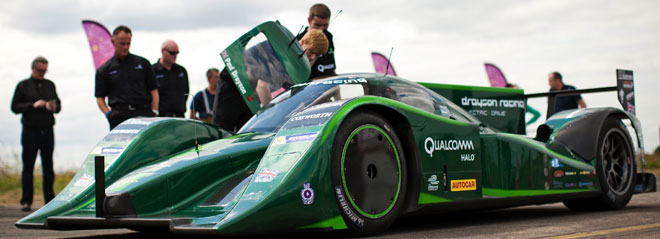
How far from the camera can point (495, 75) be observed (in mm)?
22359

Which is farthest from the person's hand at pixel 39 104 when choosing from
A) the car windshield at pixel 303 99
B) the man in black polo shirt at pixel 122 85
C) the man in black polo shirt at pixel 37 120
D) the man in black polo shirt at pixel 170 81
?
the car windshield at pixel 303 99

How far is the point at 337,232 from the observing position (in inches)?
193

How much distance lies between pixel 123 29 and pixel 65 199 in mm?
2733

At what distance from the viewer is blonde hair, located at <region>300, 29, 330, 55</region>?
→ 657cm

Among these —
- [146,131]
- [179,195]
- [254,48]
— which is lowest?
[179,195]

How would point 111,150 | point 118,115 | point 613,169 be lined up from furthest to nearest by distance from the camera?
1. point 118,115
2. point 613,169
3. point 111,150

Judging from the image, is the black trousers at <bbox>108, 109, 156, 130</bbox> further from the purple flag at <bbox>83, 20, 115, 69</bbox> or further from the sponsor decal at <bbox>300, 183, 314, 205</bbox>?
the purple flag at <bbox>83, 20, 115, 69</bbox>

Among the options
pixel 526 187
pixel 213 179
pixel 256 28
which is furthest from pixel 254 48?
pixel 526 187

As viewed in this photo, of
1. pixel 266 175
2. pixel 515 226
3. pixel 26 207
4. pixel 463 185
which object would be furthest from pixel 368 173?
pixel 26 207

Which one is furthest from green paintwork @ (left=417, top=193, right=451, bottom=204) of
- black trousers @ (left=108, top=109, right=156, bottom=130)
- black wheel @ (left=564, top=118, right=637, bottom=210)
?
black trousers @ (left=108, top=109, right=156, bottom=130)

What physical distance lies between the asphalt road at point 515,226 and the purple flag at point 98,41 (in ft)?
15.6

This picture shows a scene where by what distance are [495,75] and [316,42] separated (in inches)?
653

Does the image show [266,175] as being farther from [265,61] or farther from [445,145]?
[265,61]

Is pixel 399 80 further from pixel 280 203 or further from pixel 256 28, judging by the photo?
pixel 280 203
